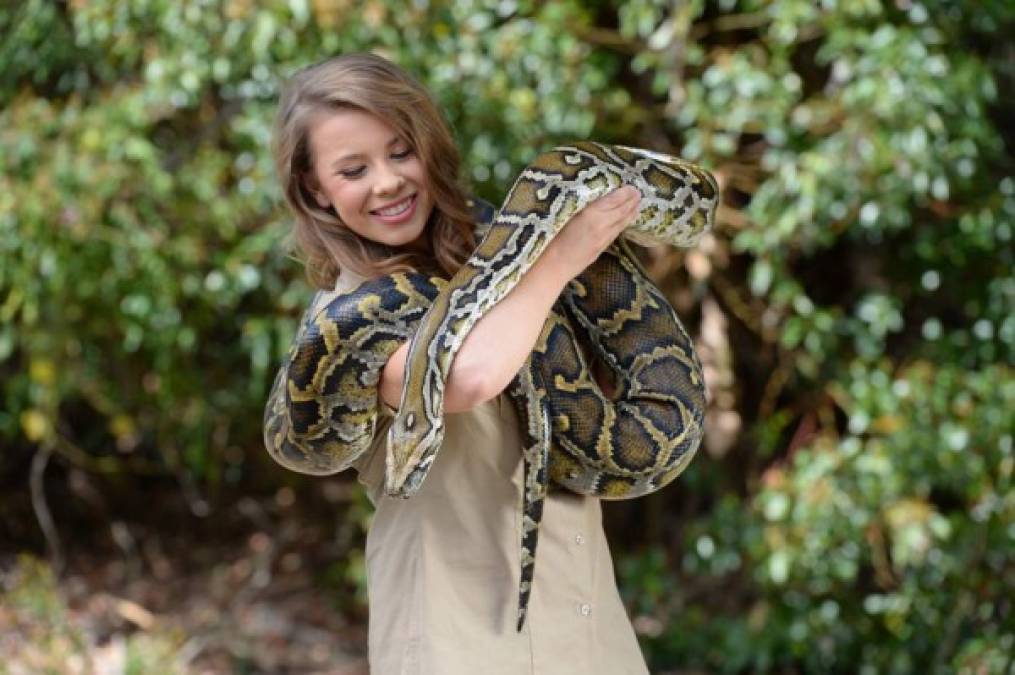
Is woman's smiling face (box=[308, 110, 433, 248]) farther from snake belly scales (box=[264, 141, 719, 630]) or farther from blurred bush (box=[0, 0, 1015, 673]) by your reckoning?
blurred bush (box=[0, 0, 1015, 673])

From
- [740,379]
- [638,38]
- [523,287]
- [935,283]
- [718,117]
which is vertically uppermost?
[638,38]

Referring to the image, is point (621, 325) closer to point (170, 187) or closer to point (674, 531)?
point (170, 187)

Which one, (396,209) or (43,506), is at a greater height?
(396,209)

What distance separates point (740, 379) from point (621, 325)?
391cm

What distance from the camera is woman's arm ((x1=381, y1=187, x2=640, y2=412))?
2.21 meters

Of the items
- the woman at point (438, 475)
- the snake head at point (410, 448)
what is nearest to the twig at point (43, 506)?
the woman at point (438, 475)

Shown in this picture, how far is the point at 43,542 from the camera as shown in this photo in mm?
7656

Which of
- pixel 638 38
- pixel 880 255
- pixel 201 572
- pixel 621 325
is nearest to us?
pixel 621 325

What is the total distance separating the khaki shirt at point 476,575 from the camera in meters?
2.43

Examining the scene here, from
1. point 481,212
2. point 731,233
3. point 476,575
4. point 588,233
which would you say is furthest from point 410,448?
point 731,233

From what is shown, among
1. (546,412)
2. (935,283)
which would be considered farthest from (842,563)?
(546,412)

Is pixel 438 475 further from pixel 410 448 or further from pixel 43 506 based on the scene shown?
pixel 43 506

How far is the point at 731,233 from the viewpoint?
602 centimetres

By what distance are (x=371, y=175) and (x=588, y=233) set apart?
1.49ft
